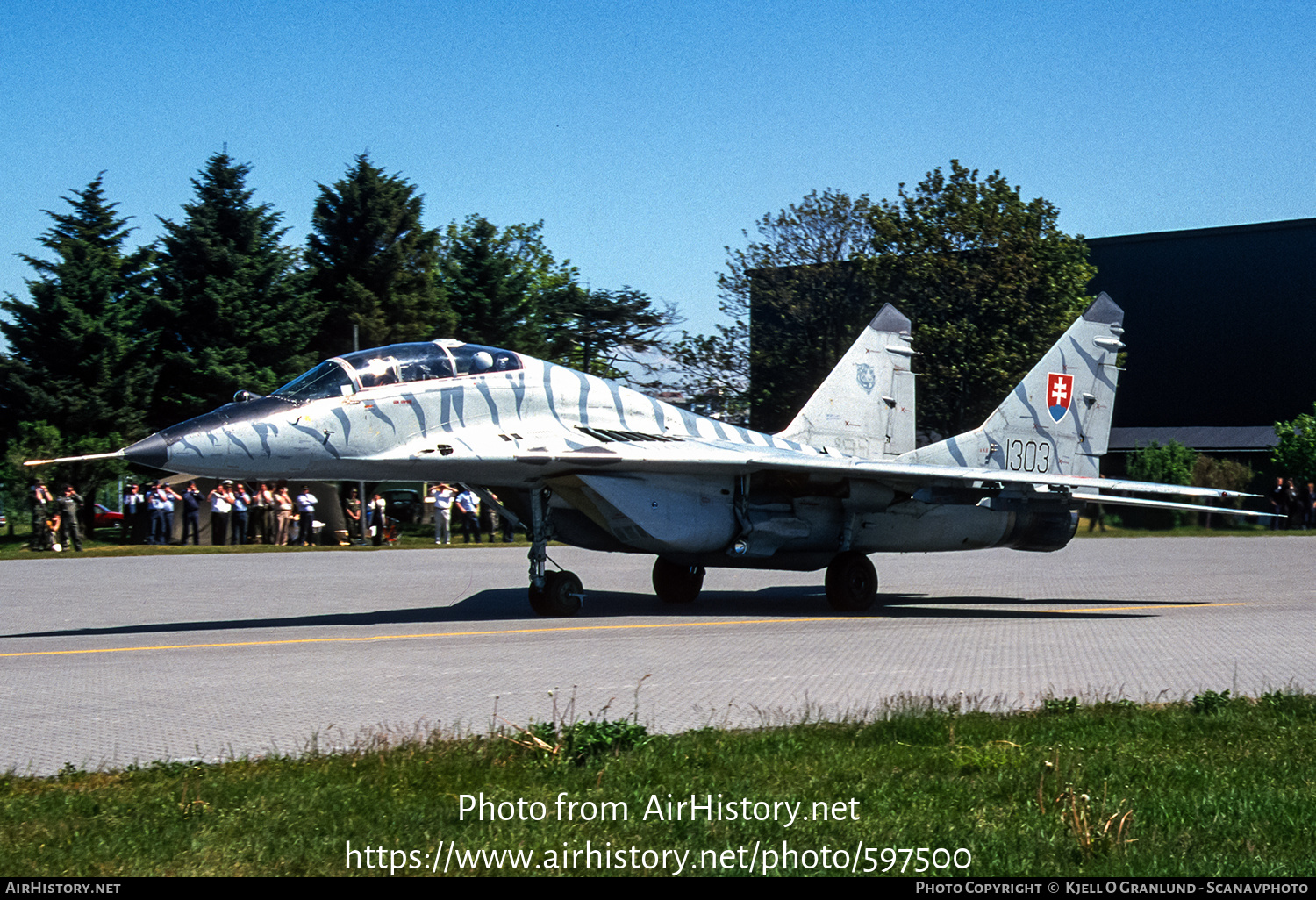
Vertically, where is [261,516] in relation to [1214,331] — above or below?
below

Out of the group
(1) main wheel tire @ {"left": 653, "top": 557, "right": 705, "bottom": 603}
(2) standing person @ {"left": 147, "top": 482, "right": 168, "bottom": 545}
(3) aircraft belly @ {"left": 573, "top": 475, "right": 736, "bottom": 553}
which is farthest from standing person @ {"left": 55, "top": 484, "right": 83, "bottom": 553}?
(3) aircraft belly @ {"left": 573, "top": 475, "right": 736, "bottom": 553}

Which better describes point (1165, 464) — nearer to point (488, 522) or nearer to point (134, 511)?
point (488, 522)

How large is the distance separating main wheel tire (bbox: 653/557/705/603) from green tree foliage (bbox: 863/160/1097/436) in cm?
2978

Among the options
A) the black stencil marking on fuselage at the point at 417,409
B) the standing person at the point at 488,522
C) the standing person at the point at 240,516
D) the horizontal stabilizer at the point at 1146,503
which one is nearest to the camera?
the black stencil marking on fuselage at the point at 417,409

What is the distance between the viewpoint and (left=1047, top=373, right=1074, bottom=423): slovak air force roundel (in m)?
18.5

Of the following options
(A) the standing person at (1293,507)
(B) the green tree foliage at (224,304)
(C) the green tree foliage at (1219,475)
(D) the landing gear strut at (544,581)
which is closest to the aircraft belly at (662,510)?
(D) the landing gear strut at (544,581)

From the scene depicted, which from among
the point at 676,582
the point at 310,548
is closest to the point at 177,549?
the point at 310,548

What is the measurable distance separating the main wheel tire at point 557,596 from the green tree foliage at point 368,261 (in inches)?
1300

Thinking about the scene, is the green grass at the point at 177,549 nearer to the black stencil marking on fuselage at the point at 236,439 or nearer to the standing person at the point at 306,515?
the standing person at the point at 306,515

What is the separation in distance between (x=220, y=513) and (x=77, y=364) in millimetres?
12284

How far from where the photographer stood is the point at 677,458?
14625 mm

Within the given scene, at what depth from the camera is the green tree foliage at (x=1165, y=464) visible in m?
44.0
